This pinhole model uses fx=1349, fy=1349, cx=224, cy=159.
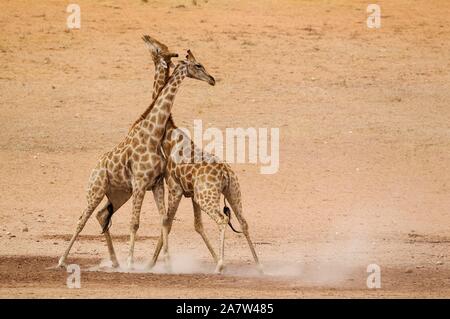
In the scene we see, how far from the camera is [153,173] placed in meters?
16.7

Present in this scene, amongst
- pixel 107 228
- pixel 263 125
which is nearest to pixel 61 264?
pixel 107 228

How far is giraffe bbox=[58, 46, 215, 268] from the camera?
1673 cm

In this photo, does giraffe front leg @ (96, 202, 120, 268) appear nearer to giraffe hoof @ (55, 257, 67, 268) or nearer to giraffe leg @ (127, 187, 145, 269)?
giraffe leg @ (127, 187, 145, 269)

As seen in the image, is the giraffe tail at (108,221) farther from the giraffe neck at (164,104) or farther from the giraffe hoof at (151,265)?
the giraffe neck at (164,104)

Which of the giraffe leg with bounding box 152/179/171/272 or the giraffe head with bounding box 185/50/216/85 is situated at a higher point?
the giraffe head with bounding box 185/50/216/85

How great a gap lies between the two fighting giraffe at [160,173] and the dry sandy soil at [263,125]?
0.69 meters

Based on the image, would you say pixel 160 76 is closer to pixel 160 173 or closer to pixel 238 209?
pixel 160 173

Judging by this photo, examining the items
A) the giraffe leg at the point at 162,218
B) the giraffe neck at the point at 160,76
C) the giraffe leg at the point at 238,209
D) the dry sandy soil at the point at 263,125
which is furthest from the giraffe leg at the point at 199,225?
the giraffe neck at the point at 160,76

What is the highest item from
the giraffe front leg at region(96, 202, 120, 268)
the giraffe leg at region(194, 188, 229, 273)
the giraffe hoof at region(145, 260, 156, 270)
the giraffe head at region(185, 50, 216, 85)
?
the giraffe head at region(185, 50, 216, 85)

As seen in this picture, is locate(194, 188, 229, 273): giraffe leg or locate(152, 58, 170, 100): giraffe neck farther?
locate(152, 58, 170, 100): giraffe neck

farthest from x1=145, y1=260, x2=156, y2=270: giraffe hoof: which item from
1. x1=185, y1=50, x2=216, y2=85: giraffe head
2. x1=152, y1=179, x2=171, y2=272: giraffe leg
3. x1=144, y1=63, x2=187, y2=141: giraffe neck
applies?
x1=185, y1=50, x2=216, y2=85: giraffe head

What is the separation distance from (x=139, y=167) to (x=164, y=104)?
927 millimetres

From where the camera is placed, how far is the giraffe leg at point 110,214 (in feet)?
55.9
